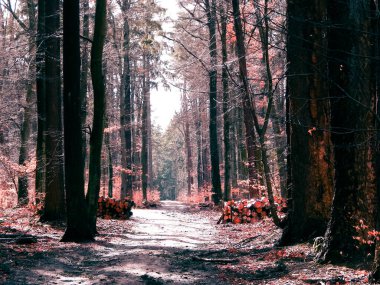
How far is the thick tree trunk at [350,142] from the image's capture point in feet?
21.9

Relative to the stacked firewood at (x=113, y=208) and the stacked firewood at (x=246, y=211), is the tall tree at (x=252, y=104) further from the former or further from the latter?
the stacked firewood at (x=113, y=208)

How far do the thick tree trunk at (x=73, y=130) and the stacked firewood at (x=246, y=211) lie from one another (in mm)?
6539

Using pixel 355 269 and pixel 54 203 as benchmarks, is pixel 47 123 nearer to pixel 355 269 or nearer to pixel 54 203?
pixel 54 203

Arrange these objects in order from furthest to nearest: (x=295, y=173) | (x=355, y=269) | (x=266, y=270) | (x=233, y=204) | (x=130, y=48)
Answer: (x=130, y=48)
(x=233, y=204)
(x=295, y=173)
(x=266, y=270)
(x=355, y=269)

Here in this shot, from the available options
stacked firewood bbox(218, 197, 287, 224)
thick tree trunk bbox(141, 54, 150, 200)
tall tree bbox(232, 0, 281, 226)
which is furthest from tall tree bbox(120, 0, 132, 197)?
tall tree bbox(232, 0, 281, 226)

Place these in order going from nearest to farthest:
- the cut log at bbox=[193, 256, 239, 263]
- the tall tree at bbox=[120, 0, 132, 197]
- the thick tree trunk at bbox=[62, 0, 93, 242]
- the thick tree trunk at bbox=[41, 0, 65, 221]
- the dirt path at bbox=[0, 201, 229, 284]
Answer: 1. the dirt path at bbox=[0, 201, 229, 284]
2. the cut log at bbox=[193, 256, 239, 263]
3. the thick tree trunk at bbox=[62, 0, 93, 242]
4. the thick tree trunk at bbox=[41, 0, 65, 221]
5. the tall tree at bbox=[120, 0, 132, 197]

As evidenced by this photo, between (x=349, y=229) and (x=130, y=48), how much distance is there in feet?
84.4

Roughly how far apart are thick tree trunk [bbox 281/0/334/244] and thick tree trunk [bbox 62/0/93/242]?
18.4 feet

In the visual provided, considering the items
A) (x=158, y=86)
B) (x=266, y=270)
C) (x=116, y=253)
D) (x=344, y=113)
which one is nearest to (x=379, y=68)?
(x=344, y=113)

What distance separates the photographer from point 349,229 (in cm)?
696

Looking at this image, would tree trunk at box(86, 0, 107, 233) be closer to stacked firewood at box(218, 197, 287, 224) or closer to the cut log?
the cut log

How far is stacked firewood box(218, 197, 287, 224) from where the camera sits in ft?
53.8

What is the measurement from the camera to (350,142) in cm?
680

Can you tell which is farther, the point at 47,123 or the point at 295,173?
the point at 47,123
